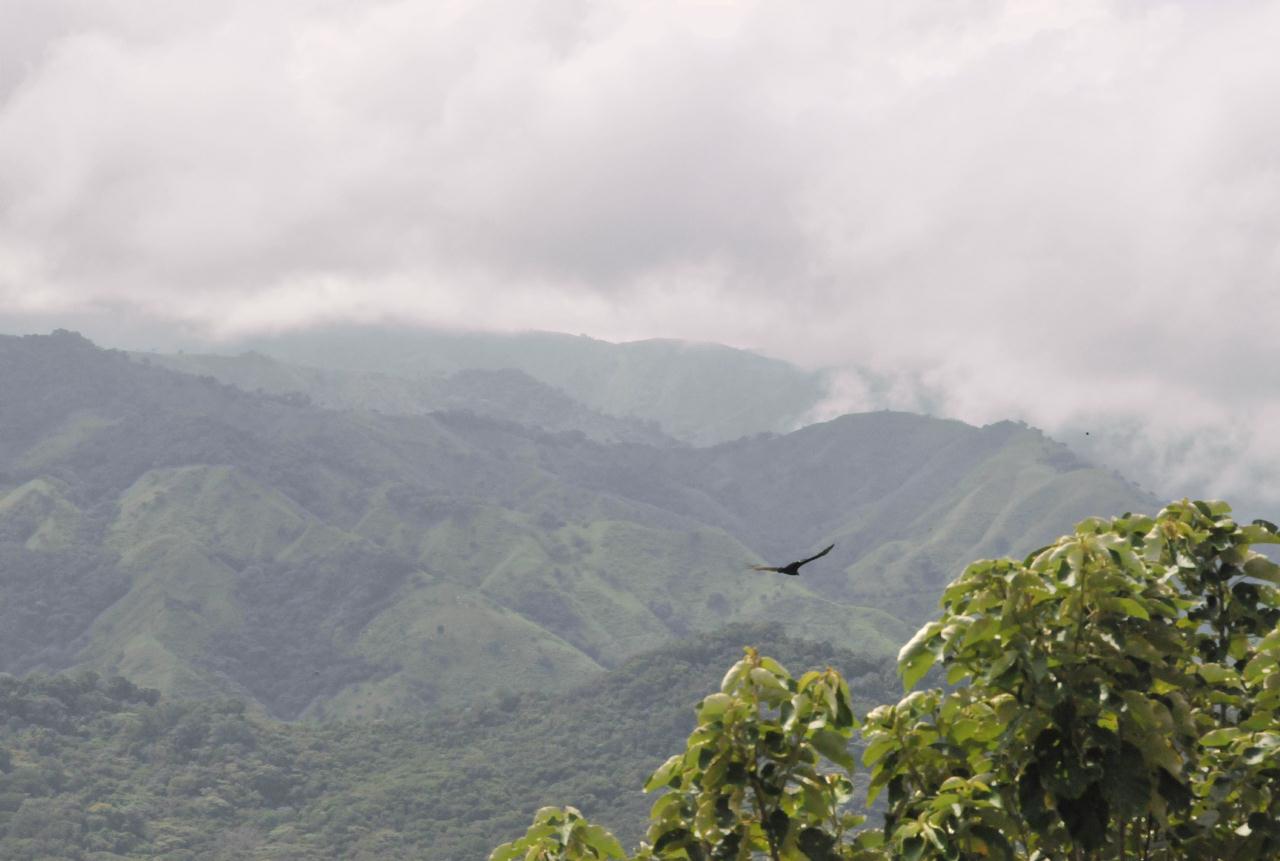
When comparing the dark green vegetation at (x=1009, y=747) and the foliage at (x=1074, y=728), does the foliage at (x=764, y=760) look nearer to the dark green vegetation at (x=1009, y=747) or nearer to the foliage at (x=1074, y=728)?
the dark green vegetation at (x=1009, y=747)

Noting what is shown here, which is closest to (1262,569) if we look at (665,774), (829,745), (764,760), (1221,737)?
(1221,737)

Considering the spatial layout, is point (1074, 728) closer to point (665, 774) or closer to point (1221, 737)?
point (1221, 737)

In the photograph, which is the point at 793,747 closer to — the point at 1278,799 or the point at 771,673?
the point at 771,673

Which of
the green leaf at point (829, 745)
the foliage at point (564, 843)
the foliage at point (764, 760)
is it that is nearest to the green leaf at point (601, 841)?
the foliage at point (564, 843)

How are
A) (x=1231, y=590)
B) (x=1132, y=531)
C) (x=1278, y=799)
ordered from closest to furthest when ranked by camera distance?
(x=1278, y=799)
(x=1132, y=531)
(x=1231, y=590)

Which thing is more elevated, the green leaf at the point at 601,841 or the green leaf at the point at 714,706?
the green leaf at the point at 714,706

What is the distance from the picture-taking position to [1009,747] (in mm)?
11188

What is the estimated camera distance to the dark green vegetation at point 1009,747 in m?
10.7

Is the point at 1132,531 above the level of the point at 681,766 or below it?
above

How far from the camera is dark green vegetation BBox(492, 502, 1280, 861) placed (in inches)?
423

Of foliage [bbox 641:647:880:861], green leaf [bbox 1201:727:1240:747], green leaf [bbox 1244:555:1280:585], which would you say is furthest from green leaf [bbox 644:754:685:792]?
green leaf [bbox 1244:555:1280:585]

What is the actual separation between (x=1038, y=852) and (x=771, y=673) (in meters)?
3.00

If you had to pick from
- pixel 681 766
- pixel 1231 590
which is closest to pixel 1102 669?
pixel 681 766

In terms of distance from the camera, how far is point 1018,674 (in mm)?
10797
